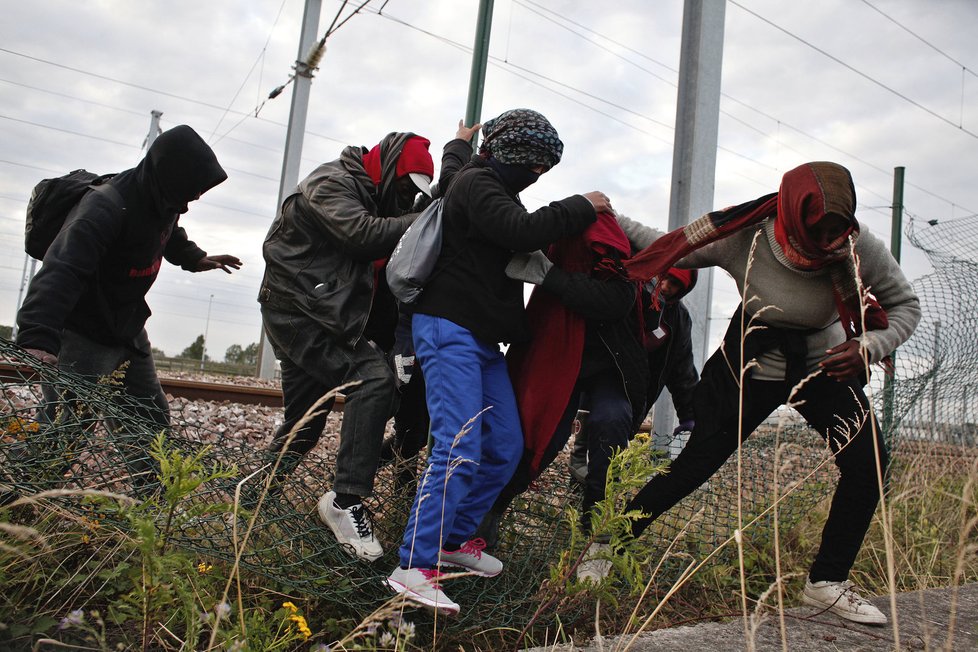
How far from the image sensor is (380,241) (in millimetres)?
3100

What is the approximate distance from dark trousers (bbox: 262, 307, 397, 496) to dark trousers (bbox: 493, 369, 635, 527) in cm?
63

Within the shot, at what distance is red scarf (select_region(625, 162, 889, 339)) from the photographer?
2881 mm

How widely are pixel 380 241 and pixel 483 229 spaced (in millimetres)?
526

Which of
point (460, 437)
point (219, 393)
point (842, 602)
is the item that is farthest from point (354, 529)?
point (219, 393)

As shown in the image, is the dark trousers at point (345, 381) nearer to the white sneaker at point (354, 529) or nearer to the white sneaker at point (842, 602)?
the white sneaker at point (354, 529)

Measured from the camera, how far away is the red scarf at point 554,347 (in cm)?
303

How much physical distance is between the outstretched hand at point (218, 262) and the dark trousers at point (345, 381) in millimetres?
1132

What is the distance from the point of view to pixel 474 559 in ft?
9.29

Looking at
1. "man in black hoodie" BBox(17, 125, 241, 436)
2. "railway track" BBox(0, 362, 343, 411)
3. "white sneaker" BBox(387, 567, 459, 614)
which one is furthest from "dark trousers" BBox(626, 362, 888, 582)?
"railway track" BBox(0, 362, 343, 411)

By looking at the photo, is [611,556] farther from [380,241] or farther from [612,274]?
[380,241]

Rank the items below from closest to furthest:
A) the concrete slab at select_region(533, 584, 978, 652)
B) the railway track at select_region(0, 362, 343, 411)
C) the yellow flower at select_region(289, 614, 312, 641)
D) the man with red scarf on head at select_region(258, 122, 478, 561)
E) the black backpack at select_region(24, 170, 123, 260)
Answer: the yellow flower at select_region(289, 614, 312, 641)
the concrete slab at select_region(533, 584, 978, 652)
the man with red scarf on head at select_region(258, 122, 478, 561)
the black backpack at select_region(24, 170, 123, 260)
the railway track at select_region(0, 362, 343, 411)

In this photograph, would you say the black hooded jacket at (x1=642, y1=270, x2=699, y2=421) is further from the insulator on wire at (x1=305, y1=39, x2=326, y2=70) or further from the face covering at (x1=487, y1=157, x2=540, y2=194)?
the insulator on wire at (x1=305, y1=39, x2=326, y2=70)

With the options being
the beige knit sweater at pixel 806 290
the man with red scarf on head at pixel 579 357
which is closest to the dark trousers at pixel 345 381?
the man with red scarf on head at pixel 579 357

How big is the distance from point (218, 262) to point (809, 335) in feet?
10.9
